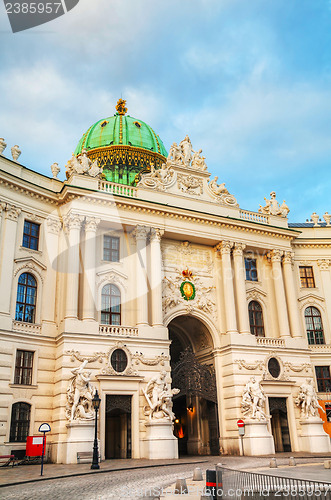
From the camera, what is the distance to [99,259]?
31906 millimetres

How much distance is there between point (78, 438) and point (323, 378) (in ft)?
69.7

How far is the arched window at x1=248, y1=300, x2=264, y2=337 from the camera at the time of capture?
119 feet

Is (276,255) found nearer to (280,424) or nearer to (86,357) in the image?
(280,424)

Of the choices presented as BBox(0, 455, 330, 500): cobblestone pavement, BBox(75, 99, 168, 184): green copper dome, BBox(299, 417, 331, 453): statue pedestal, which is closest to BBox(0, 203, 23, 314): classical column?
BBox(0, 455, 330, 500): cobblestone pavement

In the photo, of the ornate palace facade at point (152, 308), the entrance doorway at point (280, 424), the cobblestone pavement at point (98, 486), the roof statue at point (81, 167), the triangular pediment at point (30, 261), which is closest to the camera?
the cobblestone pavement at point (98, 486)

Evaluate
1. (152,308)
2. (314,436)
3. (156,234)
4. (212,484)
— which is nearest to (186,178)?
(156,234)

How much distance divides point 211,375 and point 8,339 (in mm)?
14388

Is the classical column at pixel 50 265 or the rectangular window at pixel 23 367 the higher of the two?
the classical column at pixel 50 265

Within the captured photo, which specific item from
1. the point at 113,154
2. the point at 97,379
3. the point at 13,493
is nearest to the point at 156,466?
the point at 97,379

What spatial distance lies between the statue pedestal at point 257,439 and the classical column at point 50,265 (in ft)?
46.2

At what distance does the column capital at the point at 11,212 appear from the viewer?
29.0 meters

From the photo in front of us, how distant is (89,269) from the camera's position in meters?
30.3

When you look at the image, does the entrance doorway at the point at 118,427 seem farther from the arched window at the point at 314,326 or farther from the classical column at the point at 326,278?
the classical column at the point at 326,278

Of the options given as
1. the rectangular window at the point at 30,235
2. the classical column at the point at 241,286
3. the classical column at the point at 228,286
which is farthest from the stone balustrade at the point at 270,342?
the rectangular window at the point at 30,235
